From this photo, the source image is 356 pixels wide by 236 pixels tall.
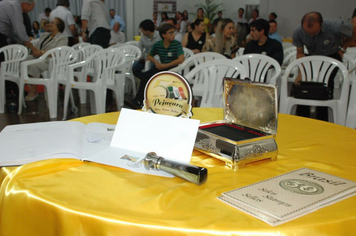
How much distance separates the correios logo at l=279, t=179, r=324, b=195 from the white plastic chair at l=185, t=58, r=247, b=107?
6.07 ft

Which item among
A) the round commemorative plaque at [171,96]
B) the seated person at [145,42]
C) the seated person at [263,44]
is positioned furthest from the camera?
the seated person at [145,42]

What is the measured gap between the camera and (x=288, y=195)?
0.81 metres

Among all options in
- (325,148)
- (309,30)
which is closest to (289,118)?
(325,148)

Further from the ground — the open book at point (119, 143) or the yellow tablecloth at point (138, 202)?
the open book at point (119, 143)

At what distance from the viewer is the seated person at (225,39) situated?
5.12 meters

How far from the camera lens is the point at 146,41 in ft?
20.3

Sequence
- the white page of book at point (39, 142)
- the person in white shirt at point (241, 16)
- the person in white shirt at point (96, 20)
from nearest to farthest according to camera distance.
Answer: the white page of book at point (39, 142), the person in white shirt at point (96, 20), the person in white shirt at point (241, 16)

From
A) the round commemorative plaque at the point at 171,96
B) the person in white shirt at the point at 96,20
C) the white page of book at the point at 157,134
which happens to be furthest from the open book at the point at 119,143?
the person in white shirt at the point at 96,20

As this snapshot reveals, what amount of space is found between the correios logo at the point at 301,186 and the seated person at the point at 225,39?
4.39 meters

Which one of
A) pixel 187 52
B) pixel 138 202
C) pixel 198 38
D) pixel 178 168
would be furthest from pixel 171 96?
pixel 198 38

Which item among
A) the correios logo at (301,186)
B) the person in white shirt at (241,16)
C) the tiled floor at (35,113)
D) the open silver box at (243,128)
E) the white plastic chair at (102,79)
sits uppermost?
the person in white shirt at (241,16)

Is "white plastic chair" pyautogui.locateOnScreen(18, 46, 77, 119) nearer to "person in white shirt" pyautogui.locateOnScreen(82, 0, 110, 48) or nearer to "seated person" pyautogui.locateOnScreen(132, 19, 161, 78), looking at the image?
"seated person" pyautogui.locateOnScreen(132, 19, 161, 78)

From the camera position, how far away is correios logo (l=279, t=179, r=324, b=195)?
833mm

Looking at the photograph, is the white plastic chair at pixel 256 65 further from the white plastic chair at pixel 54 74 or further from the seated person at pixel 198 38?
the white plastic chair at pixel 54 74
